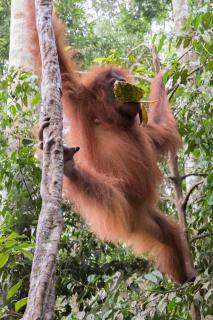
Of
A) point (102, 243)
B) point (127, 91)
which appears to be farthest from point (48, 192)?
point (102, 243)

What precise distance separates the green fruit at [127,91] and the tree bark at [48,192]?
846mm

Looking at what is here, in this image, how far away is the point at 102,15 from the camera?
1188cm

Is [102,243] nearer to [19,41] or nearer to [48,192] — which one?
[48,192]

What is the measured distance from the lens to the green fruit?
103 inches

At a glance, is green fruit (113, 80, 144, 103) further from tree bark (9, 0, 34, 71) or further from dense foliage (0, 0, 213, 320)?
tree bark (9, 0, 34, 71)

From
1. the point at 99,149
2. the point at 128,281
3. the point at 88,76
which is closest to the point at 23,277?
the point at 128,281

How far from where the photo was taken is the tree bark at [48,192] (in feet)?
3.20

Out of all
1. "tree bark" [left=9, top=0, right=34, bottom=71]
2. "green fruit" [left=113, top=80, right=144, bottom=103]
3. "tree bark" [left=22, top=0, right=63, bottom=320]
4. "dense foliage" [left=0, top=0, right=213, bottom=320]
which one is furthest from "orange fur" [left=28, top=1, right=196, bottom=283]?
"tree bark" [left=9, top=0, right=34, bottom=71]

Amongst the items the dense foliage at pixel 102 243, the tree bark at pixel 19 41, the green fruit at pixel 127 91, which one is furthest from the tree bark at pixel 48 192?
the tree bark at pixel 19 41

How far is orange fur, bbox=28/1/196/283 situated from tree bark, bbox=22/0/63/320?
938 millimetres

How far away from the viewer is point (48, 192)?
1252 millimetres

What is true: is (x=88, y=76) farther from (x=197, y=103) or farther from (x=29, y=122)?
(x=197, y=103)

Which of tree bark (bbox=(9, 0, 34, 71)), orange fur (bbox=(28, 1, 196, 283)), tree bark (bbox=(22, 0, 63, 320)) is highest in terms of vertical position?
tree bark (bbox=(9, 0, 34, 71))

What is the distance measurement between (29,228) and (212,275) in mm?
1226
